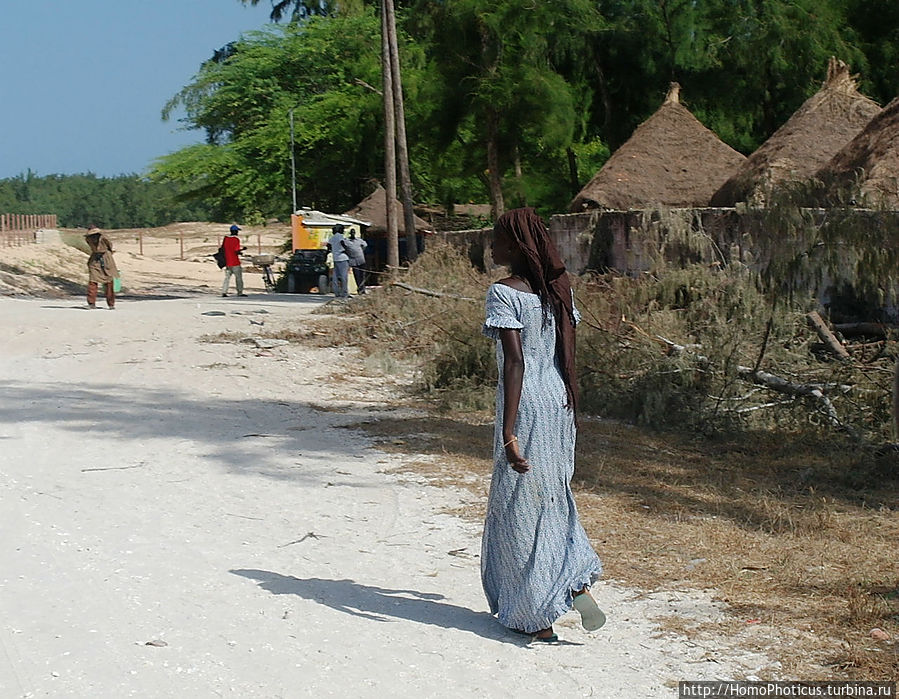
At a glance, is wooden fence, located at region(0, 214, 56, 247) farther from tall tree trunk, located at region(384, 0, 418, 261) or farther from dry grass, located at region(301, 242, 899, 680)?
dry grass, located at region(301, 242, 899, 680)

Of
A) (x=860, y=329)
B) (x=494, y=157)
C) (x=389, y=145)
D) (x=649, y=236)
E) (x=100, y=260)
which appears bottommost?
(x=860, y=329)

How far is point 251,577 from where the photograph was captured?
569 centimetres

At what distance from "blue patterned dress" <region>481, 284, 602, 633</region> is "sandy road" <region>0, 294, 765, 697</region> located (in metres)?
0.22

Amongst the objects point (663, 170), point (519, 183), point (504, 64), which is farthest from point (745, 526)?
point (519, 183)

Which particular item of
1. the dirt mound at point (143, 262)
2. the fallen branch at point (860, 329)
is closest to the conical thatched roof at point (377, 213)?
the dirt mound at point (143, 262)

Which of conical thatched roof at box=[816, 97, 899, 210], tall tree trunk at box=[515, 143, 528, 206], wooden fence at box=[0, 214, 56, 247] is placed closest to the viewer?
conical thatched roof at box=[816, 97, 899, 210]

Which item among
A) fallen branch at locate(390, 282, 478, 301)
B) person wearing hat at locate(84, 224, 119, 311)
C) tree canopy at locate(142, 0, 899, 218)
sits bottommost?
fallen branch at locate(390, 282, 478, 301)

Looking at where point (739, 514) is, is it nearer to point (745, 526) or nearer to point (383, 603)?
point (745, 526)

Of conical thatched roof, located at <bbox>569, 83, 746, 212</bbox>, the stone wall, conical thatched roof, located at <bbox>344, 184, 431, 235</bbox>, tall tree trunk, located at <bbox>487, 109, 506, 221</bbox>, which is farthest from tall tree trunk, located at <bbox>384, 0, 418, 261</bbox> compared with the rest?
the stone wall

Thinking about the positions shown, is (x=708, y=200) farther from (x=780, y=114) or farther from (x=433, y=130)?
(x=433, y=130)

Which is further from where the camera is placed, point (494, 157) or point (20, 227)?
point (20, 227)

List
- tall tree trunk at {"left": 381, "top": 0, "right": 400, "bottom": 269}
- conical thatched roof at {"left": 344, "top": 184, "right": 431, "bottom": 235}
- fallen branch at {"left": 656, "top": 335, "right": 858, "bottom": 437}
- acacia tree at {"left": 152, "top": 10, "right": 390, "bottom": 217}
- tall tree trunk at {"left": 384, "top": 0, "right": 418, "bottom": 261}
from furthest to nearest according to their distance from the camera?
acacia tree at {"left": 152, "top": 10, "right": 390, "bottom": 217} → conical thatched roof at {"left": 344, "top": 184, "right": 431, "bottom": 235} → tall tree trunk at {"left": 381, "top": 0, "right": 400, "bottom": 269} → tall tree trunk at {"left": 384, "top": 0, "right": 418, "bottom": 261} → fallen branch at {"left": 656, "top": 335, "right": 858, "bottom": 437}

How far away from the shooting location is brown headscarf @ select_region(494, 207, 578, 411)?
187 inches

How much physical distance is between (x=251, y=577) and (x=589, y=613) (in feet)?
6.27
